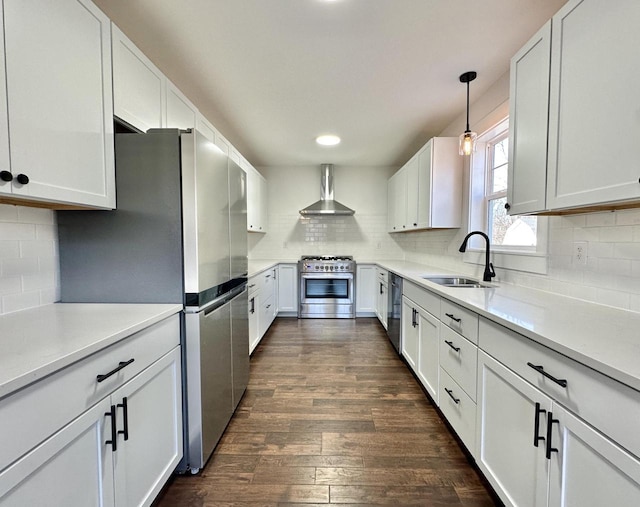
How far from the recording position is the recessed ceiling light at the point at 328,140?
3.50 m

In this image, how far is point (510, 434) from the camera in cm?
113

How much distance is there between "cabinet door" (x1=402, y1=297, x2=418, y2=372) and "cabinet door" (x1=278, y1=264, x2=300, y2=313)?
202 cm

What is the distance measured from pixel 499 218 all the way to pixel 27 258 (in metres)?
3.08

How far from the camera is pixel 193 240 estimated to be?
135cm

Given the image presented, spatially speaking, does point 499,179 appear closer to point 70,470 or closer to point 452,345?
point 452,345

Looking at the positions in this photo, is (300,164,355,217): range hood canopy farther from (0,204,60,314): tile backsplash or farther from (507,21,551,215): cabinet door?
(0,204,60,314): tile backsplash

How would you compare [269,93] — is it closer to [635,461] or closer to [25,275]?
[25,275]

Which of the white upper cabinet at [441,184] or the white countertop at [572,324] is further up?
the white upper cabinet at [441,184]

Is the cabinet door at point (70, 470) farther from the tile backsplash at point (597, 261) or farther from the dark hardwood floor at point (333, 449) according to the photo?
the tile backsplash at point (597, 261)

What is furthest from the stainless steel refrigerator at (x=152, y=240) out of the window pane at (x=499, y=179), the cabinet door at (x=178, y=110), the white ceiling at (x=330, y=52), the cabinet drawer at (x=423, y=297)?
the window pane at (x=499, y=179)

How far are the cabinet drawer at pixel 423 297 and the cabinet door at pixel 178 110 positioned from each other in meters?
2.13

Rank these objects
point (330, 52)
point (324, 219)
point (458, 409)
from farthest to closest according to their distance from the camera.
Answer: point (324, 219) → point (330, 52) → point (458, 409)

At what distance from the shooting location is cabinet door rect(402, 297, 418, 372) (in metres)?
2.39

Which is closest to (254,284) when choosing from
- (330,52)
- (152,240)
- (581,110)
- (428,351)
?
(152,240)
